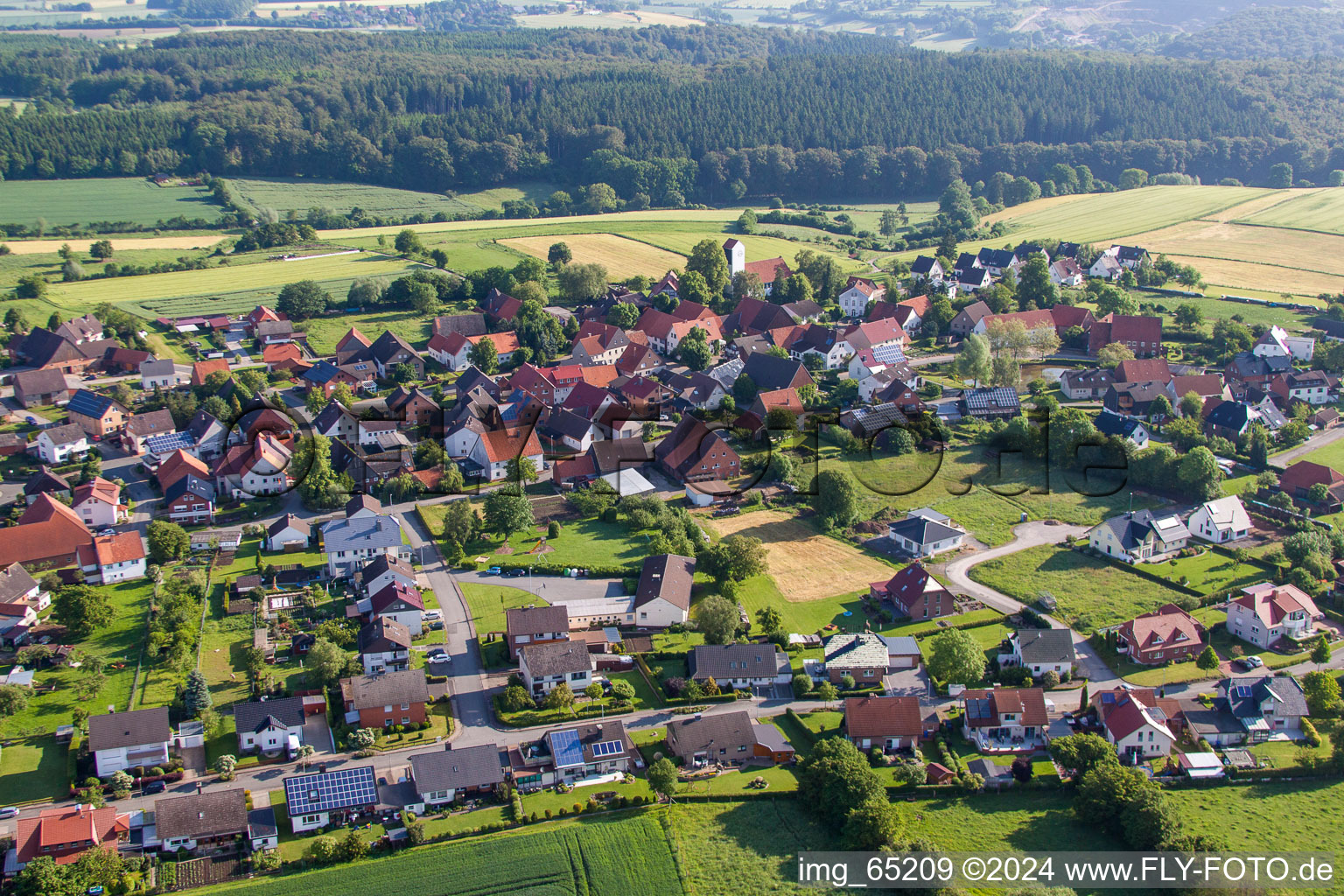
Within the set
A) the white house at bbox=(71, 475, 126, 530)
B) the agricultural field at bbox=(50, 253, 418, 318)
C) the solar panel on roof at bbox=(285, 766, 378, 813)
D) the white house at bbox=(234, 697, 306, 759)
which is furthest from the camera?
the agricultural field at bbox=(50, 253, 418, 318)

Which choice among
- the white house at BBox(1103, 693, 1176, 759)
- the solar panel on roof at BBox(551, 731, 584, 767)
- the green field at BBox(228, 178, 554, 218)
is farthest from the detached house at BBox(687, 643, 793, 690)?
the green field at BBox(228, 178, 554, 218)

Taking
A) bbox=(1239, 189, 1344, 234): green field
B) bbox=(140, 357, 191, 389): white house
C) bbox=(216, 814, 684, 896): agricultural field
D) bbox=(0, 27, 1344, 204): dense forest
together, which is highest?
bbox=(0, 27, 1344, 204): dense forest

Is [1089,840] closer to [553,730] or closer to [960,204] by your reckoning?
[553,730]

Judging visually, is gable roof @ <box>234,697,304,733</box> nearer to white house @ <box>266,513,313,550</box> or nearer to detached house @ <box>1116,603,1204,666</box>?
white house @ <box>266,513,313,550</box>

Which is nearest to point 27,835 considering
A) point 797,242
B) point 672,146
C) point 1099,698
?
point 1099,698

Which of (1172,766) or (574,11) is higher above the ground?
(574,11)

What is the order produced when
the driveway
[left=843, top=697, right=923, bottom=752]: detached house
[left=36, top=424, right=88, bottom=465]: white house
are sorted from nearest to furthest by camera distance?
1. [left=843, top=697, right=923, bottom=752]: detached house
2. the driveway
3. [left=36, top=424, right=88, bottom=465]: white house

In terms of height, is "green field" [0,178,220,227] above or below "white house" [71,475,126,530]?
above
